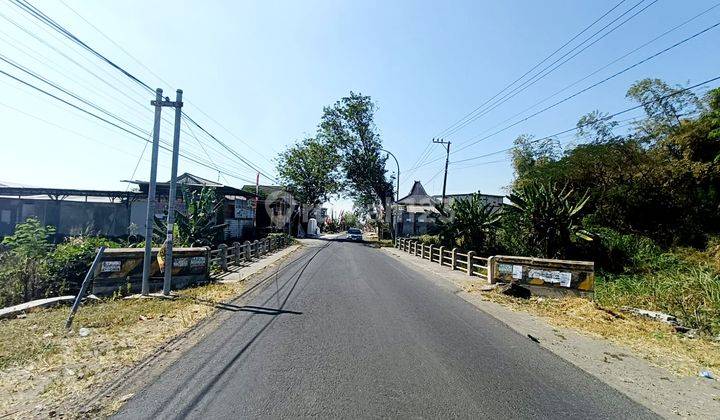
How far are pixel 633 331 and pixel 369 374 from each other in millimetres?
6328

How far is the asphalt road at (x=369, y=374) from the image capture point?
4191 millimetres

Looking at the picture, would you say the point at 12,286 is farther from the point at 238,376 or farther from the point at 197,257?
the point at 238,376

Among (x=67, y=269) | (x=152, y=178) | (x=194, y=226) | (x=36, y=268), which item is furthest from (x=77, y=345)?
(x=194, y=226)

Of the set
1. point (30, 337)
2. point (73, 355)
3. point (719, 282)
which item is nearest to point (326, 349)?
point (73, 355)

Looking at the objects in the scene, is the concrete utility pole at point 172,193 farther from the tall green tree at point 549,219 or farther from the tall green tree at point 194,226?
the tall green tree at point 549,219

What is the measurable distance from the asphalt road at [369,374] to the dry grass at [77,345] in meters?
0.83

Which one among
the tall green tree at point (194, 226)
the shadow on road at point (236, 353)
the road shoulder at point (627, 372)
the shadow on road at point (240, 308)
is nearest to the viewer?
the shadow on road at point (236, 353)

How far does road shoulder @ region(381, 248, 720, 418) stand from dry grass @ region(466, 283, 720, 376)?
0.32 m

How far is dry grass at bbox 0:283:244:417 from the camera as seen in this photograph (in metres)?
4.54

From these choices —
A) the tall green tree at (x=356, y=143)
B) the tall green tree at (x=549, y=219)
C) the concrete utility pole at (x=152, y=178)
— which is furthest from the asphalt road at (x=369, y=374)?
the tall green tree at (x=356, y=143)

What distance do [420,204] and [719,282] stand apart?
5190cm

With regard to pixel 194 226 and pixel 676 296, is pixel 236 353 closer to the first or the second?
pixel 676 296

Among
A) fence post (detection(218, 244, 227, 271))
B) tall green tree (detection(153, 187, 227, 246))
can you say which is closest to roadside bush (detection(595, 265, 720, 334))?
fence post (detection(218, 244, 227, 271))

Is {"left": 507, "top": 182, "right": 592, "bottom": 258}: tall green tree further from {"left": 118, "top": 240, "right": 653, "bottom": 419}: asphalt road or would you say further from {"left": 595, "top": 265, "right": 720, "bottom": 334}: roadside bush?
{"left": 118, "top": 240, "right": 653, "bottom": 419}: asphalt road
